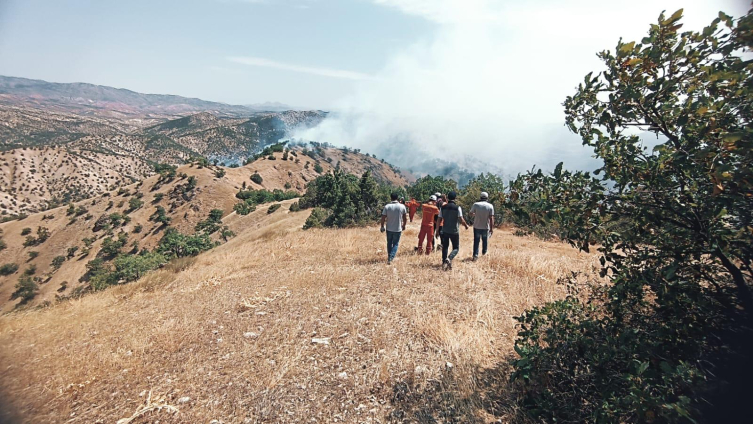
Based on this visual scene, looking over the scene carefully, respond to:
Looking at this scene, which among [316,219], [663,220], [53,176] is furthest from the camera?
[53,176]

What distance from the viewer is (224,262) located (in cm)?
1152

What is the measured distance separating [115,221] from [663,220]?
3286 inches

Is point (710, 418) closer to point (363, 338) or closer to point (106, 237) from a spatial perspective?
point (363, 338)

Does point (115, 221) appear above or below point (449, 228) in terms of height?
below

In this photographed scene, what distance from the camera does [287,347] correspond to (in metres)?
5.32

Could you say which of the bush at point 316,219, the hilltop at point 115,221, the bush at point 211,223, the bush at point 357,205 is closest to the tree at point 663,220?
the bush at point 357,205

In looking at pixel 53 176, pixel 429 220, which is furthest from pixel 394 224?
pixel 53 176

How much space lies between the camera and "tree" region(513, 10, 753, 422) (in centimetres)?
229

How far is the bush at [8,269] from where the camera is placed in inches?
2309

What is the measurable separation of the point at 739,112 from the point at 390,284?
252 inches

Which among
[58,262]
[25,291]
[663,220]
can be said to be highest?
[663,220]

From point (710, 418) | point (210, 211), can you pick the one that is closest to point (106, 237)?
point (210, 211)

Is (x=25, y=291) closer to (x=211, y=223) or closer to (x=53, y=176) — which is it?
(x=211, y=223)

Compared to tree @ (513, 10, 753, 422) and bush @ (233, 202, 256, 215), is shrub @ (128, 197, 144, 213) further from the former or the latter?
tree @ (513, 10, 753, 422)
